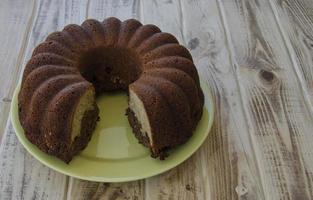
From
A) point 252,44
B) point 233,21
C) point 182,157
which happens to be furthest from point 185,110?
point 233,21

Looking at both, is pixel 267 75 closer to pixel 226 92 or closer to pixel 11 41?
pixel 226 92

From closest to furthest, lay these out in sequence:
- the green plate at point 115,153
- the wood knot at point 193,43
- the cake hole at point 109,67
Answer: the green plate at point 115,153 → the cake hole at point 109,67 → the wood knot at point 193,43

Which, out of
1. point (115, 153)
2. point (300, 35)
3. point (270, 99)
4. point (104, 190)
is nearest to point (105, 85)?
point (115, 153)

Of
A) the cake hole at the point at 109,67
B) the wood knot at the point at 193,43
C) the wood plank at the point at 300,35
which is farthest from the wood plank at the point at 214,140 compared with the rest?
the cake hole at the point at 109,67

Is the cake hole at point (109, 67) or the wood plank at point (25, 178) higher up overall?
the cake hole at point (109, 67)

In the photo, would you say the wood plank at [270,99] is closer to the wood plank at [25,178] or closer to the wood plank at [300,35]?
the wood plank at [300,35]

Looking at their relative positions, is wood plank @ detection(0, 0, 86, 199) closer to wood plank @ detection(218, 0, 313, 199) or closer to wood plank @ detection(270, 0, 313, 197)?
wood plank @ detection(218, 0, 313, 199)

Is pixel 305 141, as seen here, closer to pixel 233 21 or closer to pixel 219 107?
pixel 219 107
